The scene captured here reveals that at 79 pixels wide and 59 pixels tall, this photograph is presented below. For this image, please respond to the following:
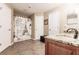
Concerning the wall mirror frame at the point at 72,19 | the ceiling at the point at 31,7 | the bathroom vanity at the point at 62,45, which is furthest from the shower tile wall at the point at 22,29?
the wall mirror frame at the point at 72,19

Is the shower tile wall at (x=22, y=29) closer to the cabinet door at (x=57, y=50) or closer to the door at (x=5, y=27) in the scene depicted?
the door at (x=5, y=27)

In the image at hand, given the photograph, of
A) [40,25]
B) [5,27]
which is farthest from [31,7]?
[5,27]

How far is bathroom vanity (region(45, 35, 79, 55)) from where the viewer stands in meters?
1.28

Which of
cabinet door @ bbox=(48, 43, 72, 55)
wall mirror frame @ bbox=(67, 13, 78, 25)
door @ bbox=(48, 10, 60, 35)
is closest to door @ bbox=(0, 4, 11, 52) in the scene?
door @ bbox=(48, 10, 60, 35)

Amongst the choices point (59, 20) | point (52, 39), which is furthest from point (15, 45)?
point (59, 20)

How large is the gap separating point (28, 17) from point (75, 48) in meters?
1.21

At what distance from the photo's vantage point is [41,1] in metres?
1.64

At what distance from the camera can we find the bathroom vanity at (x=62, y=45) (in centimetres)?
128

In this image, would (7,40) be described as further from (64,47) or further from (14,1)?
(64,47)

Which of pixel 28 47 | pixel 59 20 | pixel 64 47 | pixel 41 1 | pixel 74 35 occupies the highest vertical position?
pixel 41 1

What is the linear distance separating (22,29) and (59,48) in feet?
2.94

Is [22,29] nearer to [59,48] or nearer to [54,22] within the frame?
[54,22]

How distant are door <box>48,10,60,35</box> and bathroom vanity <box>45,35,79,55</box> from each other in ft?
0.36

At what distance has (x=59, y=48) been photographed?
1.56 m
